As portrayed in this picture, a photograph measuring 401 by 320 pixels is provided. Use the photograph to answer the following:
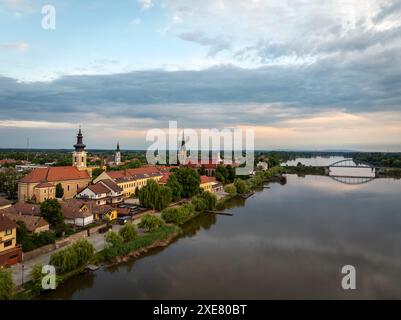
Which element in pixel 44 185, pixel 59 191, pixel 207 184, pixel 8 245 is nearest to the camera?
pixel 8 245

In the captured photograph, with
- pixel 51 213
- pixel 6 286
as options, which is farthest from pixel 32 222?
pixel 6 286

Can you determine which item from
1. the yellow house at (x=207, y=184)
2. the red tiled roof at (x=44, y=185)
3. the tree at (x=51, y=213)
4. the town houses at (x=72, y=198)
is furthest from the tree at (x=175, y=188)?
the tree at (x=51, y=213)

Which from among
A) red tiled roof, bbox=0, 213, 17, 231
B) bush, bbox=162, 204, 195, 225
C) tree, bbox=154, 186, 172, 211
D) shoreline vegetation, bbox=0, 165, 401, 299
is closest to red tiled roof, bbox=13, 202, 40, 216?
red tiled roof, bbox=0, 213, 17, 231

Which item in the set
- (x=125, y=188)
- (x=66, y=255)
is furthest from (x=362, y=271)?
(x=125, y=188)

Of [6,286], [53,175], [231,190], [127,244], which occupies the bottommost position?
[127,244]

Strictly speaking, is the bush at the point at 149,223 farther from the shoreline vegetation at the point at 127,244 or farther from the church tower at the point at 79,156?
the church tower at the point at 79,156

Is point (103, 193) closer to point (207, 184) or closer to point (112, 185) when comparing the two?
point (112, 185)

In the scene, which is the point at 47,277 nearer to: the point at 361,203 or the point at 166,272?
the point at 166,272
